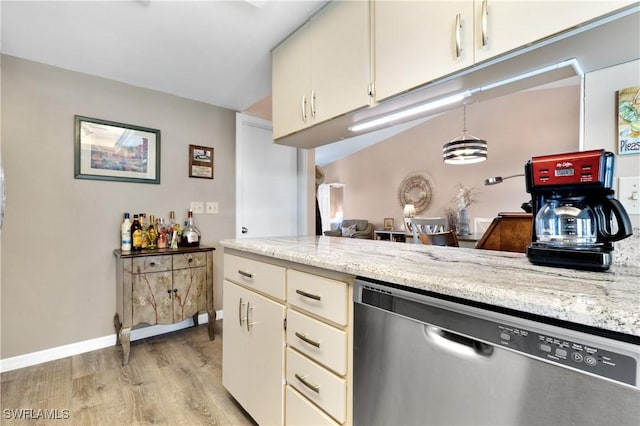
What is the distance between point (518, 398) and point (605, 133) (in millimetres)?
918

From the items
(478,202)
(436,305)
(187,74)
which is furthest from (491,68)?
(478,202)

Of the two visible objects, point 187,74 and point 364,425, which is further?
point 187,74

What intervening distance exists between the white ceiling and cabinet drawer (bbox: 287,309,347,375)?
158cm

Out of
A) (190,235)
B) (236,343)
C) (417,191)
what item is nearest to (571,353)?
(236,343)

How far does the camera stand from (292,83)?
1.80m

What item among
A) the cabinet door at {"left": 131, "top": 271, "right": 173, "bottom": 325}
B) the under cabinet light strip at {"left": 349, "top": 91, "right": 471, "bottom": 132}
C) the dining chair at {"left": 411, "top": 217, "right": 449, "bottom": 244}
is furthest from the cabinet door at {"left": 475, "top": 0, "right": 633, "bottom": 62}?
the dining chair at {"left": 411, "top": 217, "right": 449, "bottom": 244}

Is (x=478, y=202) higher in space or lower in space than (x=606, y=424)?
higher

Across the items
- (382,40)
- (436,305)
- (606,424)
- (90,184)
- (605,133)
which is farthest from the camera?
(90,184)

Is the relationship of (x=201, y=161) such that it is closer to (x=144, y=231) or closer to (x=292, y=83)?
(x=144, y=231)

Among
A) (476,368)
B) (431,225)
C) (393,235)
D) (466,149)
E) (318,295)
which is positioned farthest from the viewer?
(393,235)

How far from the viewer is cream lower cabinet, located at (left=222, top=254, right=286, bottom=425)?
1223mm

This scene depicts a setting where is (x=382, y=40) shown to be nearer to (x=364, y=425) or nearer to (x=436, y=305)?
(x=436, y=305)

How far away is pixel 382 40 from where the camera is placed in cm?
128

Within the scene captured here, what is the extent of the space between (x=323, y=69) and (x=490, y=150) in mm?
5207
